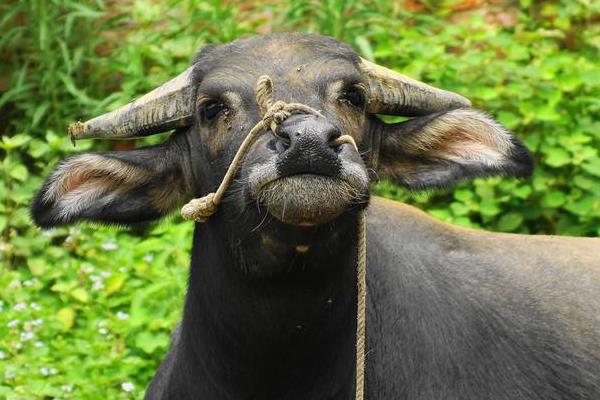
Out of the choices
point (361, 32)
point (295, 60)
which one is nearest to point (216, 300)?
point (295, 60)

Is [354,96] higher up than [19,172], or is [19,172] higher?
[354,96]

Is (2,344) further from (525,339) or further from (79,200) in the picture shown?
(525,339)

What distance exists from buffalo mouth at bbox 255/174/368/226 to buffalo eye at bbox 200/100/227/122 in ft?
Answer: 2.18

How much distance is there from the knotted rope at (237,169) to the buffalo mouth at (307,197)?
0.15 metres

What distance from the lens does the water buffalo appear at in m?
4.51

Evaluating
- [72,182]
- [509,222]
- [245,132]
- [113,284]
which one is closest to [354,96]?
[245,132]

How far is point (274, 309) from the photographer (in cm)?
458

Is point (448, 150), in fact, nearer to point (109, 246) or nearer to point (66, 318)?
point (66, 318)

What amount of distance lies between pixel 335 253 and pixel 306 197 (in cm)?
46

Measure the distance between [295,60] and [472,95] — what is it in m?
3.65

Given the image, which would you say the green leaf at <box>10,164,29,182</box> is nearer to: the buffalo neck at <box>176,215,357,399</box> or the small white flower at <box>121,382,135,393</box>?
the small white flower at <box>121,382,135,393</box>

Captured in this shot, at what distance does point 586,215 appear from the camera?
25.3 ft

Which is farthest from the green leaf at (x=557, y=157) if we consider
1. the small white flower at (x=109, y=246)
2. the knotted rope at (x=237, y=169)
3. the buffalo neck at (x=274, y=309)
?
the buffalo neck at (x=274, y=309)

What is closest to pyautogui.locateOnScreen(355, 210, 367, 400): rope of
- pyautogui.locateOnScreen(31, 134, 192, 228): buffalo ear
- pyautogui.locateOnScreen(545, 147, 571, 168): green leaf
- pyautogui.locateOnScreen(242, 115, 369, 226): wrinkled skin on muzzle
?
pyautogui.locateOnScreen(242, 115, 369, 226): wrinkled skin on muzzle
